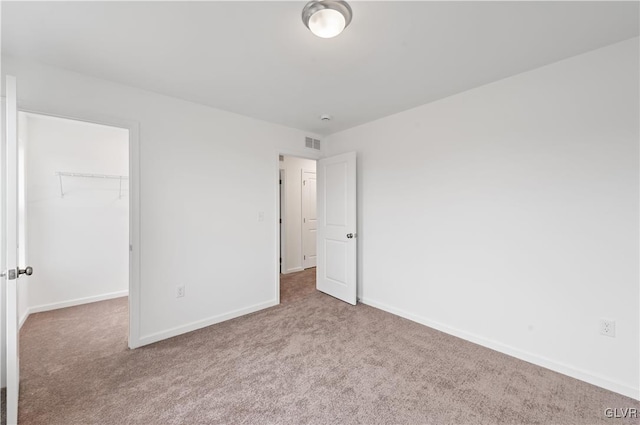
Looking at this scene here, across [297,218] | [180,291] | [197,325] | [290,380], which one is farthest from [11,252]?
[297,218]

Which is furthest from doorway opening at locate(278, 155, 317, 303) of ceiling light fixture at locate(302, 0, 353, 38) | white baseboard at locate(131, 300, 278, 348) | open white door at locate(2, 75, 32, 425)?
open white door at locate(2, 75, 32, 425)

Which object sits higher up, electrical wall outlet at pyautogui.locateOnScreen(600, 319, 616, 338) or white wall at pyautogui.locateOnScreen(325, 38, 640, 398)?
white wall at pyautogui.locateOnScreen(325, 38, 640, 398)

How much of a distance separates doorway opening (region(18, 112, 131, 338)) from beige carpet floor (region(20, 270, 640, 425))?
61 centimetres

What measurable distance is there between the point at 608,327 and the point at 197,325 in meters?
3.50

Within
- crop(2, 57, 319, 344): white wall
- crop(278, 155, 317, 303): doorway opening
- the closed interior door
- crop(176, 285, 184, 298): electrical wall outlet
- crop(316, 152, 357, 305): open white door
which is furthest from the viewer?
the closed interior door

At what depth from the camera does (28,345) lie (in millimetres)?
2381

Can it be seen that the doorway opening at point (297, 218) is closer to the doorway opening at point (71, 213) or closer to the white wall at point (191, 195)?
the white wall at point (191, 195)

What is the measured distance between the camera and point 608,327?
1808mm

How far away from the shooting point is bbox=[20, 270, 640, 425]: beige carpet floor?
5.22ft

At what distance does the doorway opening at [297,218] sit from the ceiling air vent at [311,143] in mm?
1107

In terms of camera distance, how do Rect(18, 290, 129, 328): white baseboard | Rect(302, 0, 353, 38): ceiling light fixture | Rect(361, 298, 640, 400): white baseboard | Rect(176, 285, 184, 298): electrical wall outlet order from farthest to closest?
1. Rect(18, 290, 129, 328): white baseboard
2. Rect(176, 285, 184, 298): electrical wall outlet
3. Rect(361, 298, 640, 400): white baseboard
4. Rect(302, 0, 353, 38): ceiling light fixture

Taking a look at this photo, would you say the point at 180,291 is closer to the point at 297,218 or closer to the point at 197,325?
the point at 197,325

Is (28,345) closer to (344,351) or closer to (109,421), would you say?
(109,421)

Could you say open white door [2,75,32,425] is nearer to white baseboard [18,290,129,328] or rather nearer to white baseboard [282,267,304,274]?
white baseboard [18,290,129,328]
